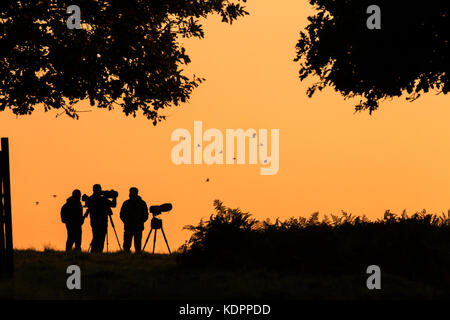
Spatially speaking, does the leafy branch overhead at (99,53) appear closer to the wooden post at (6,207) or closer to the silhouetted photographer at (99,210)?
the silhouetted photographer at (99,210)

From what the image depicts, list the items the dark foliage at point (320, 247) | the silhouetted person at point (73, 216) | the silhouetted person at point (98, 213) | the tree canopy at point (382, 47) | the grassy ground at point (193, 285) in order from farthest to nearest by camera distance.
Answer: the silhouetted person at point (73, 216)
the silhouetted person at point (98, 213)
the tree canopy at point (382, 47)
the dark foliage at point (320, 247)
the grassy ground at point (193, 285)

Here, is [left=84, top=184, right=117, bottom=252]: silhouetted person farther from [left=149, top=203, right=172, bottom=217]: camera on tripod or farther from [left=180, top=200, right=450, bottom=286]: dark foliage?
[left=180, top=200, right=450, bottom=286]: dark foliage

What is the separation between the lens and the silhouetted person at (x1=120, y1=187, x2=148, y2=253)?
25.7 meters

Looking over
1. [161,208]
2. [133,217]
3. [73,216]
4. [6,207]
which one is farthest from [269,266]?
[73,216]

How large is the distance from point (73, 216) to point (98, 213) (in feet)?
3.27

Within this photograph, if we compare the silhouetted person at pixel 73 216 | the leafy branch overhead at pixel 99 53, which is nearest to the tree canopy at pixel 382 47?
the leafy branch overhead at pixel 99 53

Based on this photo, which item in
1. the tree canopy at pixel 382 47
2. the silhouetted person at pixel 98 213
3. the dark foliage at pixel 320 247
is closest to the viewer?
the dark foliage at pixel 320 247

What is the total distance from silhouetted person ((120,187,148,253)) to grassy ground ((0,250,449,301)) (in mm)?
5775

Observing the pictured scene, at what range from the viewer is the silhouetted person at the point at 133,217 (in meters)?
25.7

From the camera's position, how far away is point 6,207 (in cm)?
1786

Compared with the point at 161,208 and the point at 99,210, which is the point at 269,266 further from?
the point at 99,210

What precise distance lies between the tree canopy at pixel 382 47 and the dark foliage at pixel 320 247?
16.5 ft
